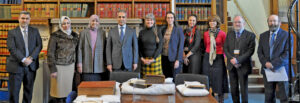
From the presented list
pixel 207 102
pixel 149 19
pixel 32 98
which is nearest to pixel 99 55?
pixel 149 19

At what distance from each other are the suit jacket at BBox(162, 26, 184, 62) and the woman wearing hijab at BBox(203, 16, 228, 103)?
0.45m

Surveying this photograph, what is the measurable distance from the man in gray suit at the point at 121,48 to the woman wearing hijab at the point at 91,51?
0.40 ft

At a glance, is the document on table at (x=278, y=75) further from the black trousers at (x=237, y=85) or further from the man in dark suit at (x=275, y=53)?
the black trousers at (x=237, y=85)

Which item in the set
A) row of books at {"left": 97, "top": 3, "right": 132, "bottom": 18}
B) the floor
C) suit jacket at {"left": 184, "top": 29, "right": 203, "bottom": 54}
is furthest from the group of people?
row of books at {"left": 97, "top": 3, "right": 132, "bottom": 18}

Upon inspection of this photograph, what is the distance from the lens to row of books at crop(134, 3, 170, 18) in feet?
16.6

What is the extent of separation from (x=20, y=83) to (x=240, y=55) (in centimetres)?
307

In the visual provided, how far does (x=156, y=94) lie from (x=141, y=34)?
1968 millimetres

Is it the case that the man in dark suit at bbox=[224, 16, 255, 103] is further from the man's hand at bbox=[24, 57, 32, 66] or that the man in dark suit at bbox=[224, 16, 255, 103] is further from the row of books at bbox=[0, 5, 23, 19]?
the row of books at bbox=[0, 5, 23, 19]

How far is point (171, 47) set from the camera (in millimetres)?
3883

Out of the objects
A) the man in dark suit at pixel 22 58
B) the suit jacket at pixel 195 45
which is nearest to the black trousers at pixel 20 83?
the man in dark suit at pixel 22 58

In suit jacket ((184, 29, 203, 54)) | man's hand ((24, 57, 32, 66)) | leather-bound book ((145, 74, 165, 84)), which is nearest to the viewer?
leather-bound book ((145, 74, 165, 84))

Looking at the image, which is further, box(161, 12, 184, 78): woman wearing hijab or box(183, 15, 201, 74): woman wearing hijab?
box(183, 15, 201, 74): woman wearing hijab

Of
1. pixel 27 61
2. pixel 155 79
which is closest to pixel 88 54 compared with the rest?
pixel 27 61

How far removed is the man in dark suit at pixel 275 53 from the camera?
3.13m
